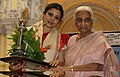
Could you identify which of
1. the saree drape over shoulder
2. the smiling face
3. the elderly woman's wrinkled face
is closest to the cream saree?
the smiling face

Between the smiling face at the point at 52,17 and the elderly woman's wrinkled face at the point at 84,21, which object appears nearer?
the elderly woman's wrinkled face at the point at 84,21

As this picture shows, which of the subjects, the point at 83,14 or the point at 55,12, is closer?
the point at 83,14

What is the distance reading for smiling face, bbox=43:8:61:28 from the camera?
2.80m

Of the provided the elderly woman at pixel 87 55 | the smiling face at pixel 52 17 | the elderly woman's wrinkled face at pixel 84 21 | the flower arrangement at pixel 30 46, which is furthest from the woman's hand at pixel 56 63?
the smiling face at pixel 52 17

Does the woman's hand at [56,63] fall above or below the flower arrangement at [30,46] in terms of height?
below

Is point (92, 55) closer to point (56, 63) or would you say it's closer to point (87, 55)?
point (87, 55)

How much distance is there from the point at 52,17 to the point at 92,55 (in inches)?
20.0

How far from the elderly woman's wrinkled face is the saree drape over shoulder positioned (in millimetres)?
87

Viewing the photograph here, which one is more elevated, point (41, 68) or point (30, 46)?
point (30, 46)

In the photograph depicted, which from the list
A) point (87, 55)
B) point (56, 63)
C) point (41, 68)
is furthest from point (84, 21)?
point (41, 68)

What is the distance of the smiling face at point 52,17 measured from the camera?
280 cm

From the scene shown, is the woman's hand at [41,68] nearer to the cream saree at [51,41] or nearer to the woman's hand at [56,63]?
the woman's hand at [56,63]

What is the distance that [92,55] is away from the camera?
8.16 feet

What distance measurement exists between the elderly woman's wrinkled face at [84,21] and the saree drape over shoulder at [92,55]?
87mm
